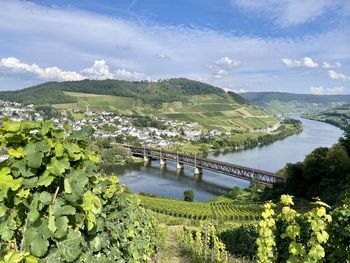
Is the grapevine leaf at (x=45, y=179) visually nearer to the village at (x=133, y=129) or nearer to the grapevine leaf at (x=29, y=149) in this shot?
the grapevine leaf at (x=29, y=149)

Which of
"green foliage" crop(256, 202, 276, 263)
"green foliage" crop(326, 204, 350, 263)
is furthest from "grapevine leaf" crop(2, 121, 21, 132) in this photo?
"green foliage" crop(326, 204, 350, 263)

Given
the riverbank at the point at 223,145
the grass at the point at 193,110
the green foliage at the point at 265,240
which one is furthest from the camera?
the grass at the point at 193,110

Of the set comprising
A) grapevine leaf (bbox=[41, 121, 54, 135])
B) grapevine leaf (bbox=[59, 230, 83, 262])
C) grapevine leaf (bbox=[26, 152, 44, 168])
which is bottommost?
grapevine leaf (bbox=[59, 230, 83, 262])

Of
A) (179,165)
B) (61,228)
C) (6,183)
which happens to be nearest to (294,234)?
(61,228)

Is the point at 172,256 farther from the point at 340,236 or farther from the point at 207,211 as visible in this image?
the point at 207,211

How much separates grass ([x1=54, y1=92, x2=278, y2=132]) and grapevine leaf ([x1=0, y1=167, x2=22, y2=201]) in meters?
142

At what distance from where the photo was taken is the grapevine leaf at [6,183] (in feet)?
6.46

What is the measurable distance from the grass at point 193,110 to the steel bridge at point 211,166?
64.3m

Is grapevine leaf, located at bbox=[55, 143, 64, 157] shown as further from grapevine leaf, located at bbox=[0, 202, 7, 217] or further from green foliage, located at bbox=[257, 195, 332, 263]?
green foliage, located at bbox=[257, 195, 332, 263]

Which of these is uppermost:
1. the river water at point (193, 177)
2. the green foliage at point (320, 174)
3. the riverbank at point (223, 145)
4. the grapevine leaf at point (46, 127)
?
the grapevine leaf at point (46, 127)

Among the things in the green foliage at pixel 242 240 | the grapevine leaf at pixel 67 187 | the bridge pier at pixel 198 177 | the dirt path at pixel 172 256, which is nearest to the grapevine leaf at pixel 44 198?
the grapevine leaf at pixel 67 187

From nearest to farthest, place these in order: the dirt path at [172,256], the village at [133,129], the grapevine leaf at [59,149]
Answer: the grapevine leaf at [59,149], the dirt path at [172,256], the village at [133,129]

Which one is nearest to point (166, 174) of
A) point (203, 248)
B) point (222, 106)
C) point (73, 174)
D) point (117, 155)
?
point (117, 155)

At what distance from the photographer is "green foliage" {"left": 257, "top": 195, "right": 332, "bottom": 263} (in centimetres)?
421
